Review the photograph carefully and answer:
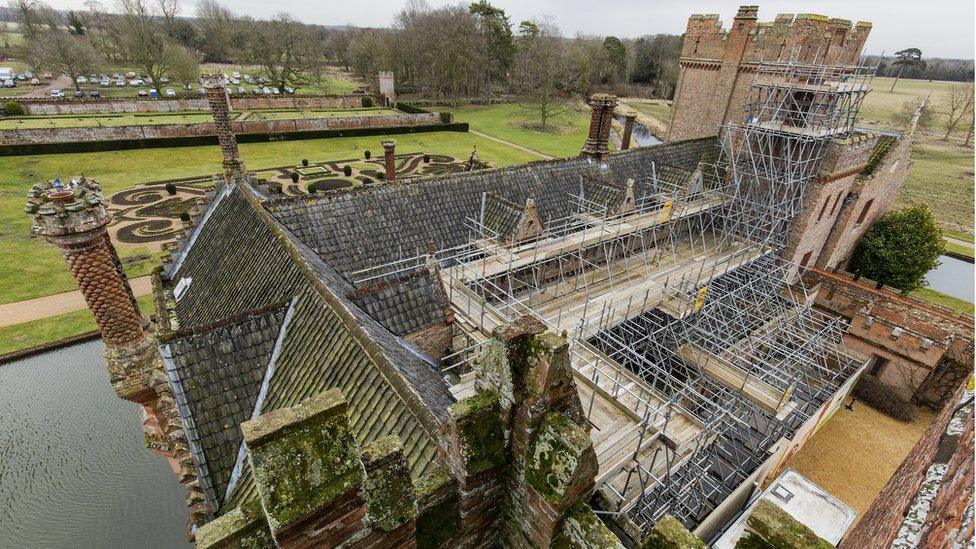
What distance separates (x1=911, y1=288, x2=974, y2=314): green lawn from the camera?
95.8ft

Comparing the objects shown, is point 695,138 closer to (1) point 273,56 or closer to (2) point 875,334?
(2) point 875,334

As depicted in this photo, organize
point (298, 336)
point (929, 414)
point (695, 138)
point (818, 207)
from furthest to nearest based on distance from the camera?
point (695, 138) < point (818, 207) < point (929, 414) < point (298, 336)

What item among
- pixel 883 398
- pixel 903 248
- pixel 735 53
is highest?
pixel 735 53

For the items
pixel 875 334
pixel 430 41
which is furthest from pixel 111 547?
pixel 430 41

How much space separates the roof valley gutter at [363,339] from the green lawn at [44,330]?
52.0 ft

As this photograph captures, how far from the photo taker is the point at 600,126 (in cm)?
2183

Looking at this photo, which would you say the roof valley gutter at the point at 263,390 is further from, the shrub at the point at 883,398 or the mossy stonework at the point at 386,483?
the shrub at the point at 883,398

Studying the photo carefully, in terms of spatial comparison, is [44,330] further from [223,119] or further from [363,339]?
[363,339]

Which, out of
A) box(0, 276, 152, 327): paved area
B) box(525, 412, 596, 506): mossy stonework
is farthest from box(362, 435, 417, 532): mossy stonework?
box(0, 276, 152, 327): paved area

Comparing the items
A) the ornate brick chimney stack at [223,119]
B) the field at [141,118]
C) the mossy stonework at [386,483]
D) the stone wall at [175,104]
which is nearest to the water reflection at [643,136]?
the field at [141,118]

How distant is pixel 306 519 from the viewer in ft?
14.0

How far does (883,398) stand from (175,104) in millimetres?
84573

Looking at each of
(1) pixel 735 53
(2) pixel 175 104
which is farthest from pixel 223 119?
(2) pixel 175 104

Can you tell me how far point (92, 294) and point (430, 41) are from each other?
8513cm
